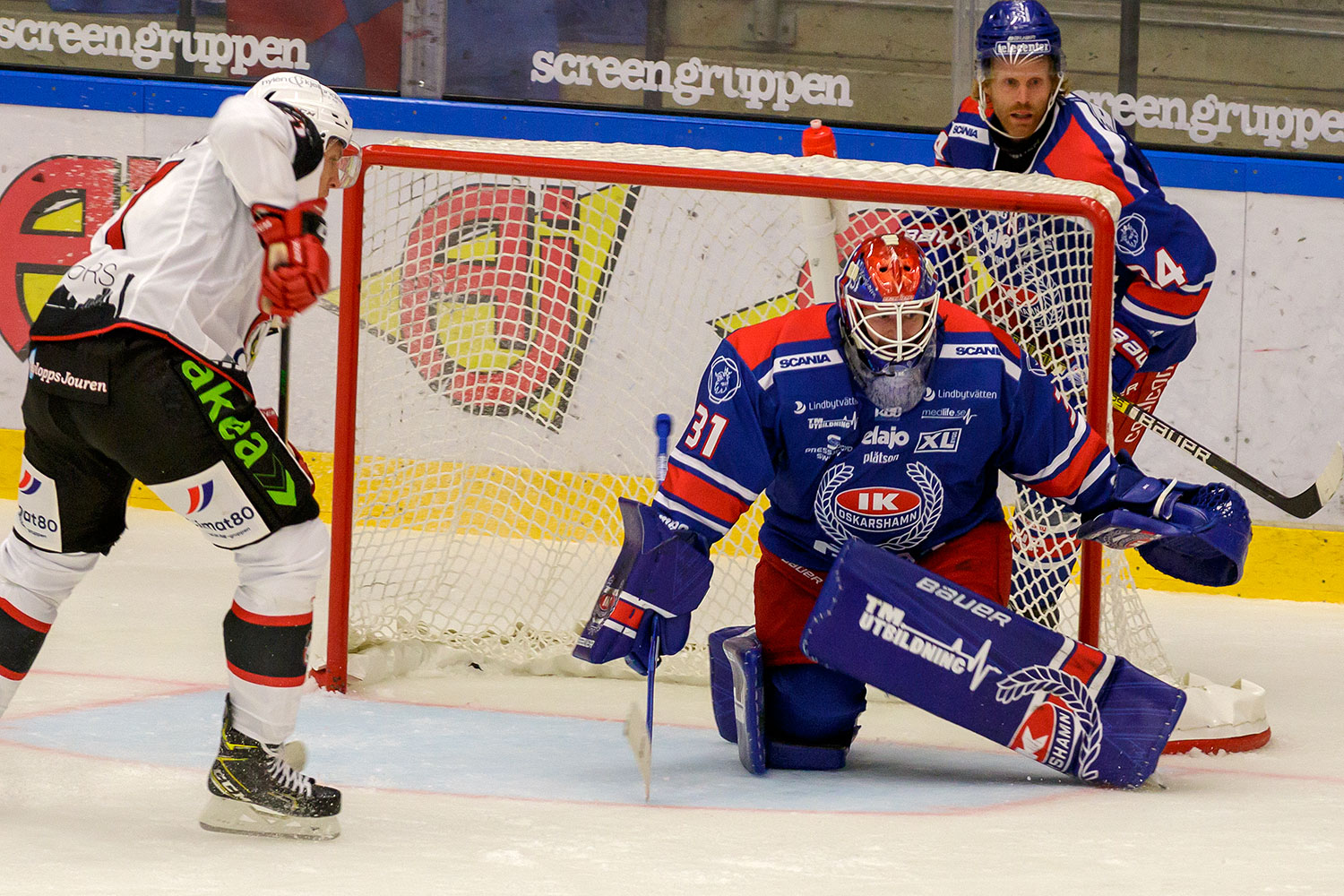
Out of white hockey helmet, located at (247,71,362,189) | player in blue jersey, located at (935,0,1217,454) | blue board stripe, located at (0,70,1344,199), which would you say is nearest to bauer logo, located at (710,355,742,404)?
white hockey helmet, located at (247,71,362,189)

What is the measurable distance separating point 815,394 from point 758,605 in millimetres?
418

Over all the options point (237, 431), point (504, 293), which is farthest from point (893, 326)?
point (504, 293)

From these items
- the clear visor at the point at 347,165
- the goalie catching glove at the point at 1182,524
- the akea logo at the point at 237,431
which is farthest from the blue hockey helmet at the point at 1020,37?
the akea logo at the point at 237,431

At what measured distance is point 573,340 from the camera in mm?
3873

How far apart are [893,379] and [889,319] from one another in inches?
4.0

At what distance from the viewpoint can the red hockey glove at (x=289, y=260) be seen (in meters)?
2.09

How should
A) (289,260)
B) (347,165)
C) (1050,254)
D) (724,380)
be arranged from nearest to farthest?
(289,260), (347,165), (724,380), (1050,254)

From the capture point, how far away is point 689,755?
9.16 ft

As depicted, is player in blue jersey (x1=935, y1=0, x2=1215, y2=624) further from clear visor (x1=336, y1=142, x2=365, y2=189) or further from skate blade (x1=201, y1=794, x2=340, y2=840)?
skate blade (x1=201, y1=794, x2=340, y2=840)

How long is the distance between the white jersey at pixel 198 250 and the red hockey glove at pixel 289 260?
0.02 metres

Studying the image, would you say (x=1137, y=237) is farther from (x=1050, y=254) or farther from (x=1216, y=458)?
A: (x=1216, y=458)

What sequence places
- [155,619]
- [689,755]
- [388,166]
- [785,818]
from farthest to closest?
[155,619] < [388,166] < [689,755] < [785,818]

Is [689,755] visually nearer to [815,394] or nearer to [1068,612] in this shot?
[815,394]

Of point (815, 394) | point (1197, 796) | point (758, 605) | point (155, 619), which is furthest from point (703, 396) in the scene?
point (155, 619)
